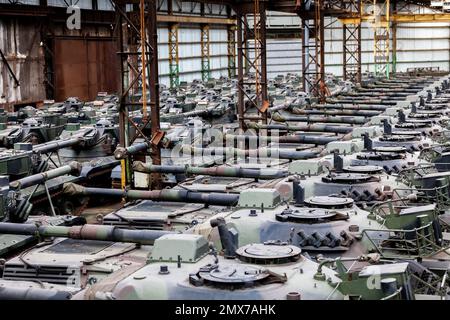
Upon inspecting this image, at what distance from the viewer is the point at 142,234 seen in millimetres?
15211

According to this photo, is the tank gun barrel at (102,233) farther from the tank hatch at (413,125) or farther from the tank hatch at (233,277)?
the tank hatch at (413,125)

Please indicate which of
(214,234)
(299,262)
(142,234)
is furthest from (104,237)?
(299,262)

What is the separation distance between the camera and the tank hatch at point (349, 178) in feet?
58.9

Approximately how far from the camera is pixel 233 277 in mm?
10781

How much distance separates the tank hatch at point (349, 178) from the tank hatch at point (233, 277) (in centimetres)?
712

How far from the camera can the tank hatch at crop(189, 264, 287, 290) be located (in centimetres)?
1067

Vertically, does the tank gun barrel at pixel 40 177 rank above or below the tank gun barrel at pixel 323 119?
below

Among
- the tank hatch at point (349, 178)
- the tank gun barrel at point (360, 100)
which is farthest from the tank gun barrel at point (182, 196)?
the tank gun barrel at point (360, 100)

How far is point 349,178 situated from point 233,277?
776 centimetres

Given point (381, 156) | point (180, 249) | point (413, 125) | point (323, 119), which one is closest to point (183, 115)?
point (323, 119)

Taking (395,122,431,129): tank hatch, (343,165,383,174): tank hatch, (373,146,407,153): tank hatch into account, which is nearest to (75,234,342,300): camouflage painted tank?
(343,165,383,174): tank hatch

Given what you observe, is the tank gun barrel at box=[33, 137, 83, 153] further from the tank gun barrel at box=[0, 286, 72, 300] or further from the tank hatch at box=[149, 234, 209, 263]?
the tank hatch at box=[149, 234, 209, 263]

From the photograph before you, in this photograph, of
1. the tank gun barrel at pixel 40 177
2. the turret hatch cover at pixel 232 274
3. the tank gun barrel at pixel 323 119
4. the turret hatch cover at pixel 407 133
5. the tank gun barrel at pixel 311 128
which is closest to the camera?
the turret hatch cover at pixel 232 274
